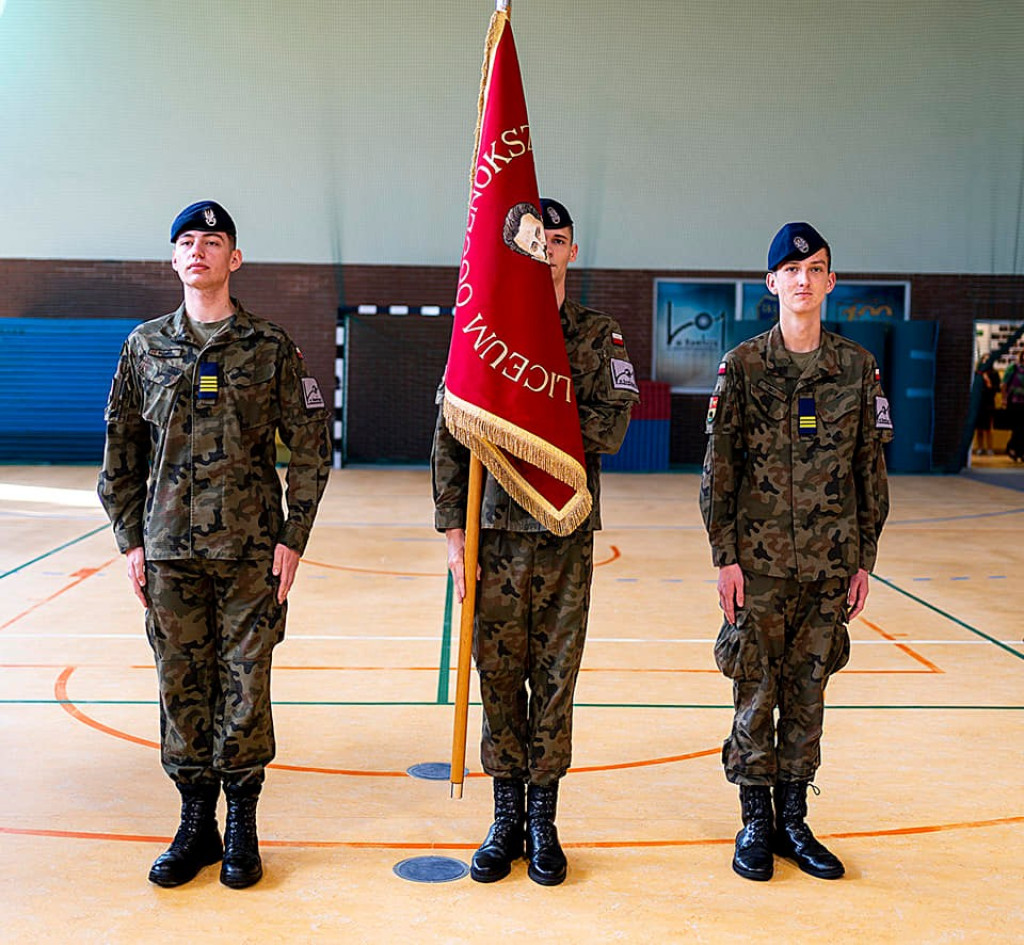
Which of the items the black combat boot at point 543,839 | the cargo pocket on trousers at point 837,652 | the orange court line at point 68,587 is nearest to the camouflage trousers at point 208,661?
the black combat boot at point 543,839

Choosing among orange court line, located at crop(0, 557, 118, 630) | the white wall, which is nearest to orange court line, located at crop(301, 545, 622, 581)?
orange court line, located at crop(0, 557, 118, 630)

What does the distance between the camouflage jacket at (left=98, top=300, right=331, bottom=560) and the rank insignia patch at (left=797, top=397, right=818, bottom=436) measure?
134 cm

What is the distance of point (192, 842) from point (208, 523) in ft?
2.90

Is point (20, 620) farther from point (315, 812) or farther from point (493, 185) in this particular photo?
point (493, 185)

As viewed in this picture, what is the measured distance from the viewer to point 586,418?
3.29m

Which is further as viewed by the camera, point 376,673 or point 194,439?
point 376,673

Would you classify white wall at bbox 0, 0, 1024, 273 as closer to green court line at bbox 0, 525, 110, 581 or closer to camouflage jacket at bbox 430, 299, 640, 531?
green court line at bbox 0, 525, 110, 581

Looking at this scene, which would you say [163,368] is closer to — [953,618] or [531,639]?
[531,639]

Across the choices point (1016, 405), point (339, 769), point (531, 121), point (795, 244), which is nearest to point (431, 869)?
point (339, 769)

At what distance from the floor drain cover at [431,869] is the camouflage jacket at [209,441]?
0.97 m

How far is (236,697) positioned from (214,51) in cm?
1401

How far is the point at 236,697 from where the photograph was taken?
10.3 ft

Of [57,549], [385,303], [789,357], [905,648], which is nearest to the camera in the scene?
[789,357]

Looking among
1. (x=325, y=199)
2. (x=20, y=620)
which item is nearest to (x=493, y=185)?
(x=20, y=620)
